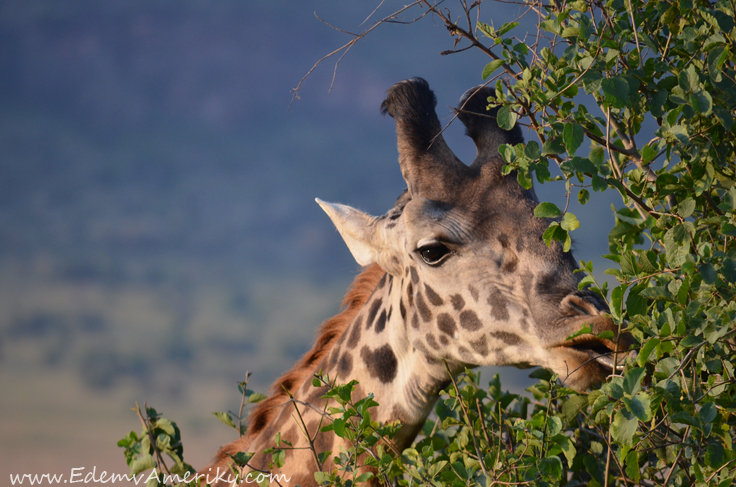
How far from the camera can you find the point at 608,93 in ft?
6.51

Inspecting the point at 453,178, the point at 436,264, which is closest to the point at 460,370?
the point at 436,264

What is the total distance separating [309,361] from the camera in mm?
4129

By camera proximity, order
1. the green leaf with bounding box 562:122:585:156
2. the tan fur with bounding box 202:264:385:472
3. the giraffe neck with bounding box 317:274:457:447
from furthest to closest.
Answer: the tan fur with bounding box 202:264:385:472
the giraffe neck with bounding box 317:274:457:447
the green leaf with bounding box 562:122:585:156

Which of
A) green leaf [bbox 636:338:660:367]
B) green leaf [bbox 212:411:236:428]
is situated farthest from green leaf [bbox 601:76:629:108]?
green leaf [bbox 212:411:236:428]

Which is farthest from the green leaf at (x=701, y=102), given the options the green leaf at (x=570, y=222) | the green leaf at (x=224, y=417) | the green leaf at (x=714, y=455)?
the green leaf at (x=224, y=417)

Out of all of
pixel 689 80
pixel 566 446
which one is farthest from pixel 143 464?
pixel 689 80

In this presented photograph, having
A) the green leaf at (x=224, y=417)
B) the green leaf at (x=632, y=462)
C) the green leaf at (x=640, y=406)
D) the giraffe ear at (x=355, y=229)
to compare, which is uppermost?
the giraffe ear at (x=355, y=229)

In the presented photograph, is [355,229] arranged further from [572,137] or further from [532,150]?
[572,137]

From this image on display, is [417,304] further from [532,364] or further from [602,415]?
[602,415]

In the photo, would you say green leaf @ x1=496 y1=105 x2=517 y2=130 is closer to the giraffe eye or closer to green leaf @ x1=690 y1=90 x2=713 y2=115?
green leaf @ x1=690 y1=90 x2=713 y2=115

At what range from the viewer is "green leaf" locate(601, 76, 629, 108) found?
1.98 m

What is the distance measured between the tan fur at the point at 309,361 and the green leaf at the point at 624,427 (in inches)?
97.5

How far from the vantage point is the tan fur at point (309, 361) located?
13.3ft

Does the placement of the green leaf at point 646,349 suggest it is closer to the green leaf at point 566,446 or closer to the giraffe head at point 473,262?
the giraffe head at point 473,262
